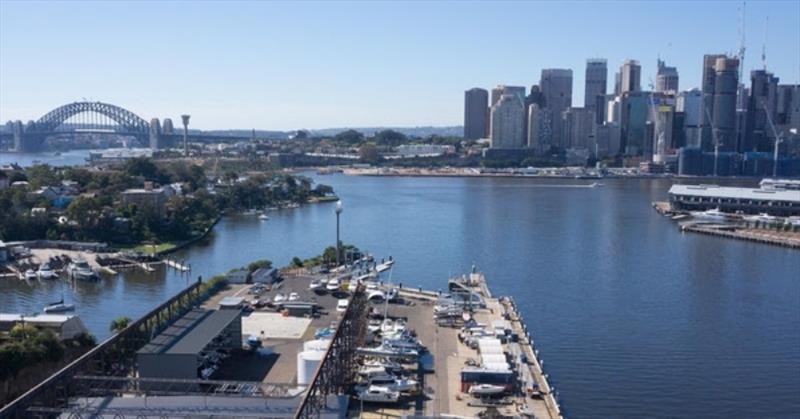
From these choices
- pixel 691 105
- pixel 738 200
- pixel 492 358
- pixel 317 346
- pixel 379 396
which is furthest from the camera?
pixel 691 105

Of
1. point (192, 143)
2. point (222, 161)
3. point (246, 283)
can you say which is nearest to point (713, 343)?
point (246, 283)

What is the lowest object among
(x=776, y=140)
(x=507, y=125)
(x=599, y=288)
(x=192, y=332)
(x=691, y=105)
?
(x=599, y=288)

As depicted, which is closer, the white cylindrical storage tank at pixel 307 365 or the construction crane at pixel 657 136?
the white cylindrical storage tank at pixel 307 365

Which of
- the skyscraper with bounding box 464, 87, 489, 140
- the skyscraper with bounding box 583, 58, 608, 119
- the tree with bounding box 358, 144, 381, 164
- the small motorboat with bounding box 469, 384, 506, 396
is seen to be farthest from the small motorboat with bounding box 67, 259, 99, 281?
the skyscraper with bounding box 583, 58, 608, 119

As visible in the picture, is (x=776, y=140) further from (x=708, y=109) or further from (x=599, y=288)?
(x=599, y=288)

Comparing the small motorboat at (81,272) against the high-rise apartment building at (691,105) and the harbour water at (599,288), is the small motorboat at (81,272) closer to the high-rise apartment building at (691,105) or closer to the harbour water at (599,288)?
the harbour water at (599,288)

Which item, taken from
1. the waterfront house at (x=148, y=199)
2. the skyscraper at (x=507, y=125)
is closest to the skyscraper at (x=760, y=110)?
the skyscraper at (x=507, y=125)

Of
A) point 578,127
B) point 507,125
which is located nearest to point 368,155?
point 507,125
